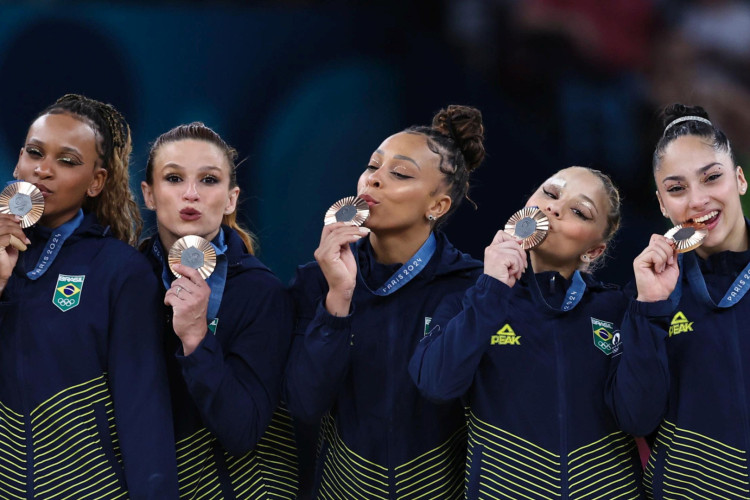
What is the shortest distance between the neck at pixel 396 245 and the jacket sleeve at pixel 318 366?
0.41m

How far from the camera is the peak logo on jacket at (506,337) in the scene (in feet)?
10.5

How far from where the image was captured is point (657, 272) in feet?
10.2

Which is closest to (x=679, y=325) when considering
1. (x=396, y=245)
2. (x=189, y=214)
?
(x=396, y=245)

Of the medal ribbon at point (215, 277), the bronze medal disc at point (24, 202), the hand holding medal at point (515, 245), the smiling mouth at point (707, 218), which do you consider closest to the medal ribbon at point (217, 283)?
the medal ribbon at point (215, 277)

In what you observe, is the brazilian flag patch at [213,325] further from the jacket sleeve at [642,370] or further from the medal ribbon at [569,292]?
the jacket sleeve at [642,370]

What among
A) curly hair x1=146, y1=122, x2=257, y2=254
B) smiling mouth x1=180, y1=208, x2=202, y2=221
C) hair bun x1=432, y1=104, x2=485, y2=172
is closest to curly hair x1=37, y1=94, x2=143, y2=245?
curly hair x1=146, y1=122, x2=257, y2=254

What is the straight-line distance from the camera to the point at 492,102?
19.3 feet

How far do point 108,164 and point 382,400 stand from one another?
1257 millimetres

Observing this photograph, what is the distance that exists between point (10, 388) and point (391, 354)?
1210 millimetres

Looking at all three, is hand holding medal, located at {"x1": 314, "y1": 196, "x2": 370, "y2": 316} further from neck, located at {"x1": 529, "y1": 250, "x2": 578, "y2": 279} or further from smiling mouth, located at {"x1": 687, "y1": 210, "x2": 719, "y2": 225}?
smiling mouth, located at {"x1": 687, "y1": 210, "x2": 719, "y2": 225}

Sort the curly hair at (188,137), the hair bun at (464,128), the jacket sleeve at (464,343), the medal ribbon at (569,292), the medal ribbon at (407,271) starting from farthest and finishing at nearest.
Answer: the hair bun at (464,128) < the curly hair at (188,137) < the medal ribbon at (407,271) < the medal ribbon at (569,292) < the jacket sleeve at (464,343)

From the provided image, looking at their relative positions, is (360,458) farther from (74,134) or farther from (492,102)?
(492,102)

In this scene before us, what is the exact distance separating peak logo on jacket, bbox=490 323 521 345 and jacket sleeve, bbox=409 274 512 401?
0.16m

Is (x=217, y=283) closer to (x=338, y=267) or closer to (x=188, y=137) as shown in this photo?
(x=338, y=267)
